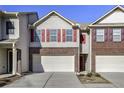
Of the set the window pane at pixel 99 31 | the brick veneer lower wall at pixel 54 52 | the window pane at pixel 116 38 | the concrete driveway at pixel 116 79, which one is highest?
the window pane at pixel 99 31

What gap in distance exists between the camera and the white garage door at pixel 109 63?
30.1 meters

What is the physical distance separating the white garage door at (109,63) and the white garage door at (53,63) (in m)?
2.81

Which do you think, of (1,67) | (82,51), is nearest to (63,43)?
(82,51)

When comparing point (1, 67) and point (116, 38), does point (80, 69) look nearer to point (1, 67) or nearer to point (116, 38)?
point (116, 38)

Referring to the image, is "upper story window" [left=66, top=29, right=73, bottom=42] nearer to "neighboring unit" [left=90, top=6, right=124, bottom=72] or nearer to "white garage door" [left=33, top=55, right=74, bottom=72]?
"white garage door" [left=33, top=55, right=74, bottom=72]

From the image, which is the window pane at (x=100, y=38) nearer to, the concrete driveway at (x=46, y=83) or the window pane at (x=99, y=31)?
the window pane at (x=99, y=31)

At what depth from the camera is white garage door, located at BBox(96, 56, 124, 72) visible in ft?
98.7

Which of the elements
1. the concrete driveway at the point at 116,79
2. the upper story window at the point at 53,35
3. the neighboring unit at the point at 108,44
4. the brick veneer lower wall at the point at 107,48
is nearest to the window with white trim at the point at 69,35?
the upper story window at the point at 53,35

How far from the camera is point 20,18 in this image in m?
27.2

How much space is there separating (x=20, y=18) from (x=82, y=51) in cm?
785

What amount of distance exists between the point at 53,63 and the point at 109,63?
5853 millimetres

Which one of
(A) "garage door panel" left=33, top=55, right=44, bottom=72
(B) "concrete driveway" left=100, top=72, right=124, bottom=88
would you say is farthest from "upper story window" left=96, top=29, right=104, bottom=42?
(B) "concrete driveway" left=100, top=72, right=124, bottom=88

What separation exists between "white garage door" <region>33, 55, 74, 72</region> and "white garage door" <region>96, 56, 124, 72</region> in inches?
110

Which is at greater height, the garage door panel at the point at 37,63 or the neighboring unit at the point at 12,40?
the neighboring unit at the point at 12,40
